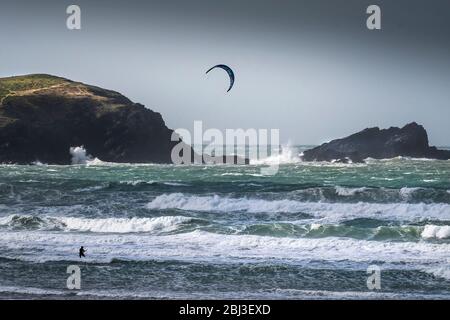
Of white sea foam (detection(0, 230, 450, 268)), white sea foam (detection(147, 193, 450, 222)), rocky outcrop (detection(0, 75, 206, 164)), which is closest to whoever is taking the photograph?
white sea foam (detection(0, 230, 450, 268))

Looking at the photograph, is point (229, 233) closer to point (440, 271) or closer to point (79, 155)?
point (440, 271)

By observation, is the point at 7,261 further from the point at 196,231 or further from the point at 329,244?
the point at 329,244

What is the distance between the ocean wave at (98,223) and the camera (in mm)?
11375

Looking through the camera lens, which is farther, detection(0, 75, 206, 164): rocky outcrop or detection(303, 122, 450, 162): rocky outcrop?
detection(0, 75, 206, 164): rocky outcrop

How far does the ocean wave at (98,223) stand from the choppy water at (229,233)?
0.08 feet

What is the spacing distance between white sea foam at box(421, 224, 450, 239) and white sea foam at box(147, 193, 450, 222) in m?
1.84

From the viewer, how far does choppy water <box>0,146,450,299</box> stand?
7.20 meters

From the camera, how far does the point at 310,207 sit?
14.2 metres

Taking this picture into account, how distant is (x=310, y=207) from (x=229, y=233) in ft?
12.8

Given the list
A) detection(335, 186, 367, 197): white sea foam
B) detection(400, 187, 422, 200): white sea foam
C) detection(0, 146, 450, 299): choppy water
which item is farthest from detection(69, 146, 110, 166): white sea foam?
detection(400, 187, 422, 200): white sea foam

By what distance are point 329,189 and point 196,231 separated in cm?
592

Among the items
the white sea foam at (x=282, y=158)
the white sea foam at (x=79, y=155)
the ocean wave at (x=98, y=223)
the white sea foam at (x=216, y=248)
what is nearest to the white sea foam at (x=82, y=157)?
the white sea foam at (x=79, y=155)

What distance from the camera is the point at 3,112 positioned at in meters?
30.9

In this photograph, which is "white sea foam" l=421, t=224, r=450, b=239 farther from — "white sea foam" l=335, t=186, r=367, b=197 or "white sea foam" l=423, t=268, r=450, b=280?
"white sea foam" l=335, t=186, r=367, b=197
